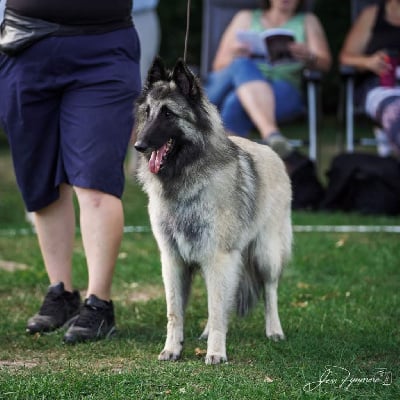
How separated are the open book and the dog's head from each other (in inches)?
156

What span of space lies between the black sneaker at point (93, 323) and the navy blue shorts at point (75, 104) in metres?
0.54

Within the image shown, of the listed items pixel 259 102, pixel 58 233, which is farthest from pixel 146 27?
pixel 58 233

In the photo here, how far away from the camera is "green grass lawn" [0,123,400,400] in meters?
3.33

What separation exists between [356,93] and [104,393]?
5719 millimetres

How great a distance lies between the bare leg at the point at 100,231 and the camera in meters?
4.22

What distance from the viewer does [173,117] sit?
379cm

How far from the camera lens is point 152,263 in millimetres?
5867

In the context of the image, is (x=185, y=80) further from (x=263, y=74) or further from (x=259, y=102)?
(x=263, y=74)

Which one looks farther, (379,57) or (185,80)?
(379,57)

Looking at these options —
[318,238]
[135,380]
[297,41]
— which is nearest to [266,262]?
[135,380]

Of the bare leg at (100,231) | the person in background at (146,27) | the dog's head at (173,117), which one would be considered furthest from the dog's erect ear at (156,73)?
the person in background at (146,27)

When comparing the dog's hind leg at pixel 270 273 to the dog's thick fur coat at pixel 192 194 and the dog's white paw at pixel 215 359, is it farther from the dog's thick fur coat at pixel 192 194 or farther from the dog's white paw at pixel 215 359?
the dog's white paw at pixel 215 359

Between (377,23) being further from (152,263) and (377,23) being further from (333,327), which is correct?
(333,327)

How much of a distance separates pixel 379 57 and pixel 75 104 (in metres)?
4.25
